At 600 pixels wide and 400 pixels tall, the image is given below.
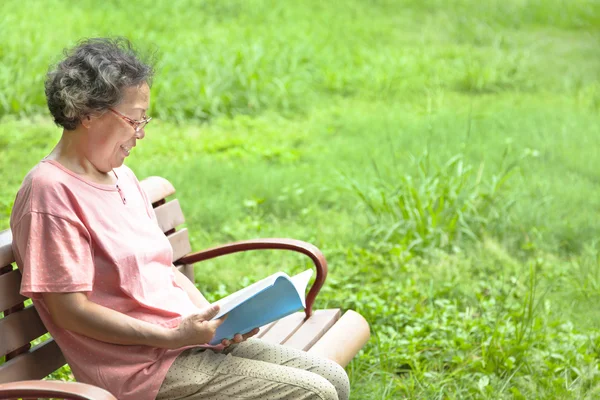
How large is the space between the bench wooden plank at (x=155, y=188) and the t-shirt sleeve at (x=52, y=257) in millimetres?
979

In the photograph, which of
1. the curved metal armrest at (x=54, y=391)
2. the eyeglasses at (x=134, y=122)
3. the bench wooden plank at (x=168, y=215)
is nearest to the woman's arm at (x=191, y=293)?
the bench wooden plank at (x=168, y=215)

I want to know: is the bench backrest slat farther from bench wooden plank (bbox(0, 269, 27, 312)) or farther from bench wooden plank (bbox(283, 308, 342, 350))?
bench wooden plank (bbox(283, 308, 342, 350))

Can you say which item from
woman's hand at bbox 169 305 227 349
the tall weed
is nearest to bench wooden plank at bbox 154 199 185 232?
woman's hand at bbox 169 305 227 349

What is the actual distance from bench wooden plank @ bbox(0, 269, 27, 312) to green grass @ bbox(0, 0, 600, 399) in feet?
3.35

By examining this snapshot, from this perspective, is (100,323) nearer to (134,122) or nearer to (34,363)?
(34,363)

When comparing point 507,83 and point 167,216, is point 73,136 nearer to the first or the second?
point 167,216

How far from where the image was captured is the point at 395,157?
7.37 meters

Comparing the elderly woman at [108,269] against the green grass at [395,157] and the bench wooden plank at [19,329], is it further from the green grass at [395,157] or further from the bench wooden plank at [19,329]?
the green grass at [395,157]

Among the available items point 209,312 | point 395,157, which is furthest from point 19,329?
point 395,157

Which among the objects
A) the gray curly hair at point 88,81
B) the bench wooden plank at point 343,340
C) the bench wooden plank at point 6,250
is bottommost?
the bench wooden plank at point 343,340

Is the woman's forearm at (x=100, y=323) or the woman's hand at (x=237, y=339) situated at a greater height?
the woman's forearm at (x=100, y=323)

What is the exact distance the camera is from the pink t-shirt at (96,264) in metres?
2.43

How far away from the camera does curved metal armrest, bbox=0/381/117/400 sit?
7.07 ft

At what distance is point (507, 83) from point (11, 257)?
8.31 meters
